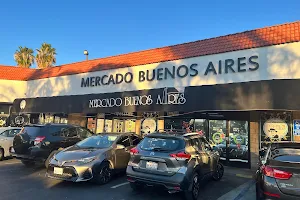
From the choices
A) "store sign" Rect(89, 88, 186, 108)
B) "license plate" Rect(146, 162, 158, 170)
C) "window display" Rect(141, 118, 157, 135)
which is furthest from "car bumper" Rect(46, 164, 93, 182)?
"window display" Rect(141, 118, 157, 135)

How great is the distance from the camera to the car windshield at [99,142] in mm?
8664

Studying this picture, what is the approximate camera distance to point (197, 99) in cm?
1052

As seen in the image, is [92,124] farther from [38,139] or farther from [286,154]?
[286,154]

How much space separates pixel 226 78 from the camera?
1127cm

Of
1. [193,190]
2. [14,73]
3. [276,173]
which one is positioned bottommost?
[193,190]

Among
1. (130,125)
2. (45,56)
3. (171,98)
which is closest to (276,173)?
(171,98)

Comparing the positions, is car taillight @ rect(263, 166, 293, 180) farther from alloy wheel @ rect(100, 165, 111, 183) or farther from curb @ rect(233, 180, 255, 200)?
alloy wheel @ rect(100, 165, 111, 183)

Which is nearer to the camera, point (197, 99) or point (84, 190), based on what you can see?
point (84, 190)

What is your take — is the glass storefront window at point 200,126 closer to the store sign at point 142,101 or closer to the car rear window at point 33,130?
the store sign at point 142,101

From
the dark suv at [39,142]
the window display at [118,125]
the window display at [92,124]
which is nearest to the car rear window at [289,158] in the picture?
the dark suv at [39,142]

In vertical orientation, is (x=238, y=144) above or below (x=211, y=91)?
below

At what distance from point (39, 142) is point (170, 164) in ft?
17.7

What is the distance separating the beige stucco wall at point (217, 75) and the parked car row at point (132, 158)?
394 centimetres

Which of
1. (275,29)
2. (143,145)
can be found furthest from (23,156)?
(275,29)
